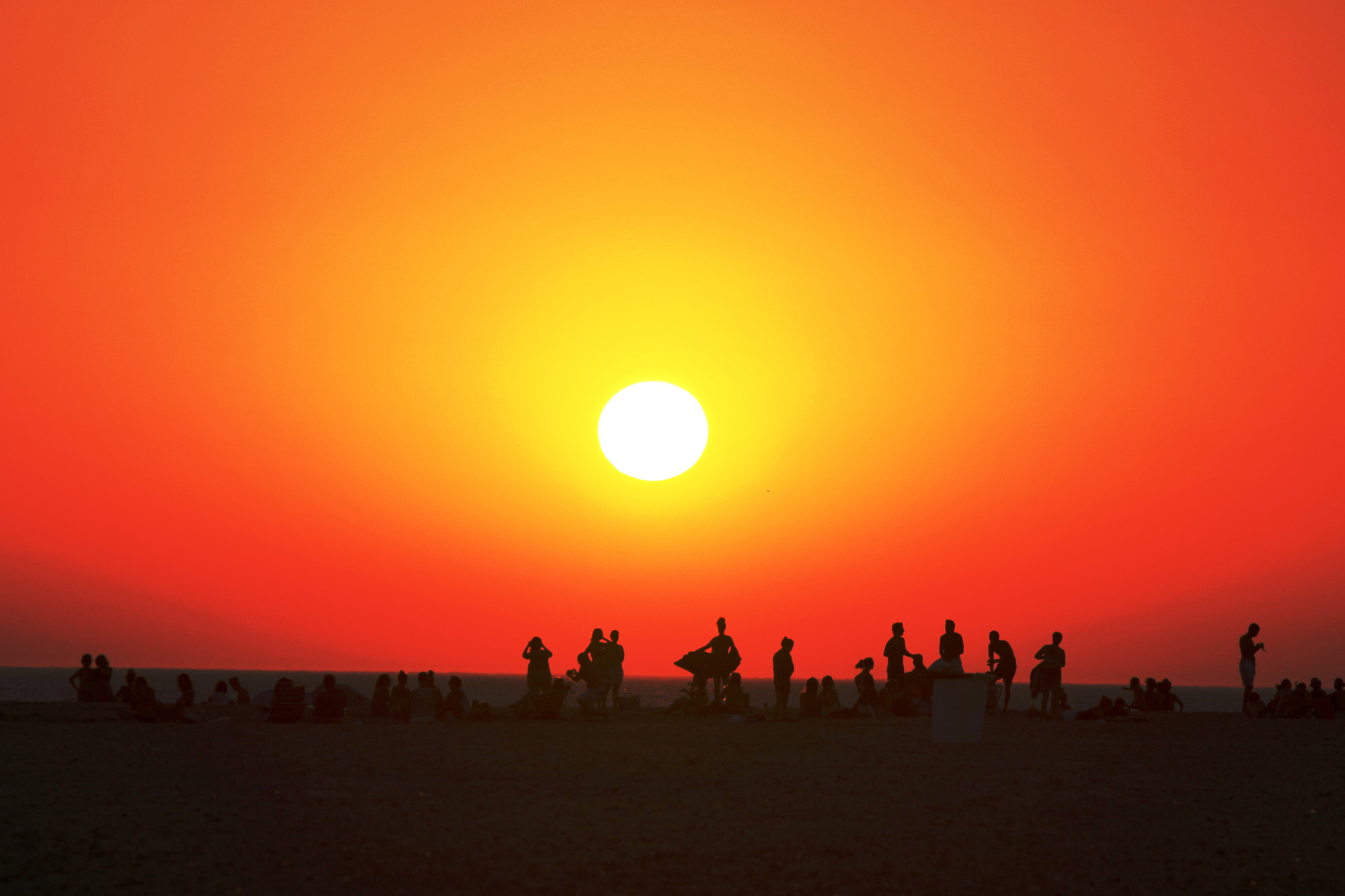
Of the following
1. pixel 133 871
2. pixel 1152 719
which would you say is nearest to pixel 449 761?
pixel 133 871

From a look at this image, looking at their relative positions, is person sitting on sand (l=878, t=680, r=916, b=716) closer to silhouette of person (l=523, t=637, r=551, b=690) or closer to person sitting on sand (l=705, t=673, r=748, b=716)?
person sitting on sand (l=705, t=673, r=748, b=716)

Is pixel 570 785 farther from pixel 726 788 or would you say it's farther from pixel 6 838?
pixel 6 838

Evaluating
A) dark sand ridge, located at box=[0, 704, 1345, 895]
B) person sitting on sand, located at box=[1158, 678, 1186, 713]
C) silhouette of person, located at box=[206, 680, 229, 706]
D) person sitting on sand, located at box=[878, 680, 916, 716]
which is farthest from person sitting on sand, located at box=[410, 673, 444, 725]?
person sitting on sand, located at box=[1158, 678, 1186, 713]

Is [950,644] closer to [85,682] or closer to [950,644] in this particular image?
[950,644]

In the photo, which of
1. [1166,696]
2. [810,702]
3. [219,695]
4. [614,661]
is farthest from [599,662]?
[1166,696]

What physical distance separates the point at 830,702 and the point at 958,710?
32.0ft

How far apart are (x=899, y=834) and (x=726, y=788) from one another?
10.4 ft

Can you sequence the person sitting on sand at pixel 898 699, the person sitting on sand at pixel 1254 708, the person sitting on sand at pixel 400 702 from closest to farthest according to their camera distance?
the person sitting on sand at pixel 400 702
the person sitting on sand at pixel 898 699
the person sitting on sand at pixel 1254 708

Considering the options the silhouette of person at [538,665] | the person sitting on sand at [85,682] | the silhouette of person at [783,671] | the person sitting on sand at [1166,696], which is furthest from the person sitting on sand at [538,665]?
the person sitting on sand at [1166,696]

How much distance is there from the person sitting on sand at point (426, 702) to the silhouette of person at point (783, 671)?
7.12 m

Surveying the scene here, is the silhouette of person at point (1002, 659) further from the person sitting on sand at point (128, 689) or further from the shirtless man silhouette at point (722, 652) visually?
the person sitting on sand at point (128, 689)

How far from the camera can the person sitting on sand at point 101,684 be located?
86.5ft

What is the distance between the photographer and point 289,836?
9.76 m

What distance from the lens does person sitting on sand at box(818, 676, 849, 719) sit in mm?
26578
